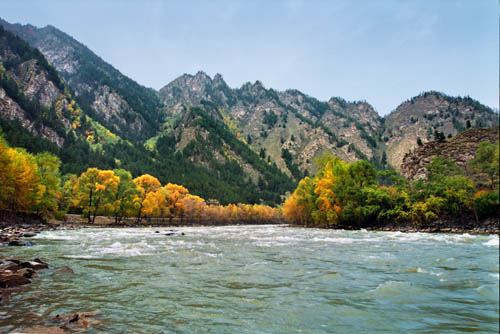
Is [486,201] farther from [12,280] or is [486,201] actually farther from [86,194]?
[86,194]

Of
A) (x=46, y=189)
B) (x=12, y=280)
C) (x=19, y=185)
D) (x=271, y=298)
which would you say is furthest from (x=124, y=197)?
(x=271, y=298)

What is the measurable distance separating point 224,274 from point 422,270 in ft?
30.0

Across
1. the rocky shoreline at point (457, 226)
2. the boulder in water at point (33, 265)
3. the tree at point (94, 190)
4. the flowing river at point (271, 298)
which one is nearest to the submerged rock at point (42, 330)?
the flowing river at point (271, 298)

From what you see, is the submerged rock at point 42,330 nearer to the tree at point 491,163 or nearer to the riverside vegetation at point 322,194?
the tree at point 491,163

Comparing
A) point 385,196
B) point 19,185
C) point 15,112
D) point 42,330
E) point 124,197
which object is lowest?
point 42,330

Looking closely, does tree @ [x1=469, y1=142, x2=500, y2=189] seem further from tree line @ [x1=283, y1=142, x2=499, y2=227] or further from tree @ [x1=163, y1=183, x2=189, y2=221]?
tree @ [x1=163, y1=183, x2=189, y2=221]

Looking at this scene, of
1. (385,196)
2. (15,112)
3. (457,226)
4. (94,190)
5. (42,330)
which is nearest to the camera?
(42,330)

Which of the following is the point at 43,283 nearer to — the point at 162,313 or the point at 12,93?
the point at 162,313

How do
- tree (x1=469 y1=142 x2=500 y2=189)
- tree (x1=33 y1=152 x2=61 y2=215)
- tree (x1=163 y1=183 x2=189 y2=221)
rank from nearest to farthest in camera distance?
tree (x1=469 y1=142 x2=500 y2=189)
tree (x1=33 y1=152 x2=61 y2=215)
tree (x1=163 y1=183 x2=189 y2=221)

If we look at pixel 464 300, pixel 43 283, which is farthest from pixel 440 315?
pixel 43 283

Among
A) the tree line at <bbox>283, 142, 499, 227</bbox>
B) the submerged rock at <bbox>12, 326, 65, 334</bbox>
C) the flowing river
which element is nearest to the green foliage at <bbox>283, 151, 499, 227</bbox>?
Result: the tree line at <bbox>283, 142, 499, 227</bbox>

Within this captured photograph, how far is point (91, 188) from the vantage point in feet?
254

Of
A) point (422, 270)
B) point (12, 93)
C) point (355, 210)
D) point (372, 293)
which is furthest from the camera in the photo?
point (12, 93)

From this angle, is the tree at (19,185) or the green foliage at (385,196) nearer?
the green foliage at (385,196)
